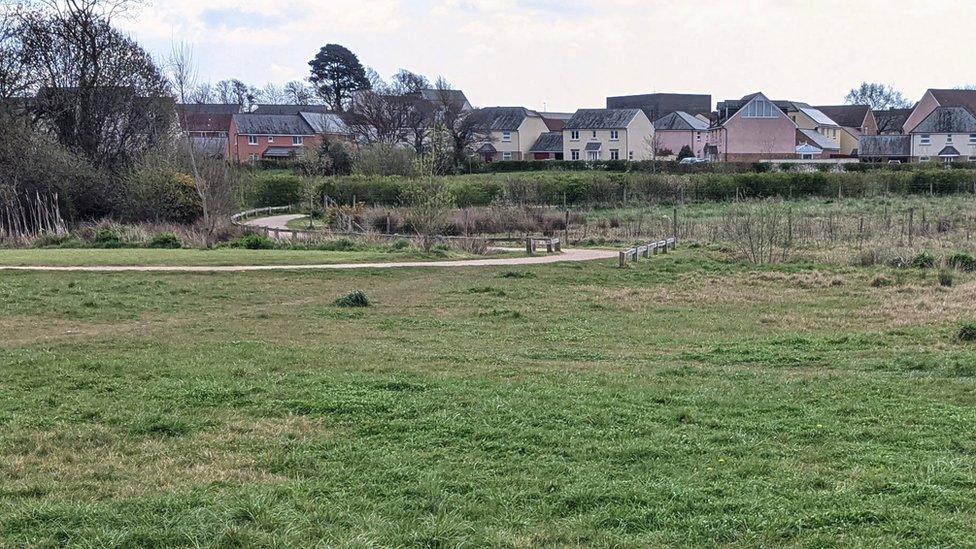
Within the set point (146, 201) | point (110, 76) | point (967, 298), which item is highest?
point (110, 76)

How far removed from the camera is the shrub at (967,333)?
11.8 meters

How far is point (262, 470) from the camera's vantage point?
19.7 feet

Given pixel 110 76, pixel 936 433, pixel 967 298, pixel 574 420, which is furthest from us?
pixel 110 76

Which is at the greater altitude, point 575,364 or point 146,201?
point 146,201

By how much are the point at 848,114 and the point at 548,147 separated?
111ft

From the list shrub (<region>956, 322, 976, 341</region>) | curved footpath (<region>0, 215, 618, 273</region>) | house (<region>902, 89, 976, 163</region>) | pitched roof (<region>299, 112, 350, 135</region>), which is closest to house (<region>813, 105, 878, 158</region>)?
house (<region>902, 89, 976, 163</region>)

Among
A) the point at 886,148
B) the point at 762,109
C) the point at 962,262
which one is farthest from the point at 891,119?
the point at 962,262

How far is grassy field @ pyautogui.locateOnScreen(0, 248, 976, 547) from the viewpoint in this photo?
194 inches

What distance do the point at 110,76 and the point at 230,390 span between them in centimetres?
3693

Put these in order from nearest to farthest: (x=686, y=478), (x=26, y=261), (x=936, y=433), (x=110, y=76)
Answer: (x=686, y=478) → (x=936, y=433) → (x=26, y=261) → (x=110, y=76)

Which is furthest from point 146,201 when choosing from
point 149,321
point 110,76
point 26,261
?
point 149,321

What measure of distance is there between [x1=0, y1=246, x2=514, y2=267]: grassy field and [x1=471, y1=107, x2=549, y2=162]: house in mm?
62629

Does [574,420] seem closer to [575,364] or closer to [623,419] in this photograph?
[623,419]

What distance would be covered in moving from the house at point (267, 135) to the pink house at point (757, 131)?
3962 cm
